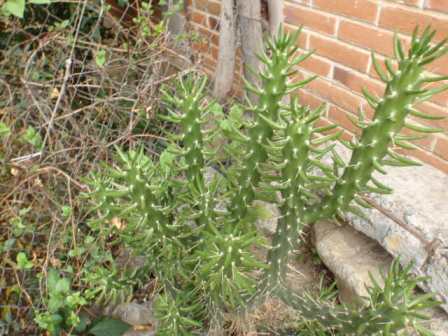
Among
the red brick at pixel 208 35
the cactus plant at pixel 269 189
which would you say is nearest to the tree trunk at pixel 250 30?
the red brick at pixel 208 35

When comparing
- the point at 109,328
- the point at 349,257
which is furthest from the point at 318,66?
the point at 109,328

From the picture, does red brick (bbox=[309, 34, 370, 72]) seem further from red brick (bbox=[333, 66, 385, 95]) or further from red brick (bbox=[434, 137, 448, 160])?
red brick (bbox=[434, 137, 448, 160])

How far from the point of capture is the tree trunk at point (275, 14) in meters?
2.19

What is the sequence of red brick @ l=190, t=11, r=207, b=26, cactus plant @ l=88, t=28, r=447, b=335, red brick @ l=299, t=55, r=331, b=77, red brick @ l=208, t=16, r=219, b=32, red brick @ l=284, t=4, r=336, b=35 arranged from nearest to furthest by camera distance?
cactus plant @ l=88, t=28, r=447, b=335, red brick @ l=284, t=4, r=336, b=35, red brick @ l=299, t=55, r=331, b=77, red brick @ l=208, t=16, r=219, b=32, red brick @ l=190, t=11, r=207, b=26

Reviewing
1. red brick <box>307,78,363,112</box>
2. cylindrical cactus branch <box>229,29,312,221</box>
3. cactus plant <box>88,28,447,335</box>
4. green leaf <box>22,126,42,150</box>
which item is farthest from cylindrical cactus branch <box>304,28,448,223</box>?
green leaf <box>22,126,42,150</box>

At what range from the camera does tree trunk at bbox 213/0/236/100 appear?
7.70 ft

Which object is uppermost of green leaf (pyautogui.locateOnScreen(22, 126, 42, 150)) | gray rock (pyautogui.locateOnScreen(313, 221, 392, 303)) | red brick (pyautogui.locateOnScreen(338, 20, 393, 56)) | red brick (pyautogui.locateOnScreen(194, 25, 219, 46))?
red brick (pyautogui.locateOnScreen(338, 20, 393, 56))

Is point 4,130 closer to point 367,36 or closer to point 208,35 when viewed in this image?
point 208,35

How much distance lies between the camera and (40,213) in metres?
2.03

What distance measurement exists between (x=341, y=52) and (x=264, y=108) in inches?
43.4

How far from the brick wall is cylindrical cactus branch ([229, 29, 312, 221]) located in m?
0.75

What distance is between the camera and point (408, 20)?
1636 mm

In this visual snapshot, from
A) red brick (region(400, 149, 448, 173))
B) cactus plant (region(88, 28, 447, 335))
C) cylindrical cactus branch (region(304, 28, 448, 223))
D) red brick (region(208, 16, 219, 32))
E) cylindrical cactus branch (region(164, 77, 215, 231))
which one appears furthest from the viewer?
red brick (region(208, 16, 219, 32))

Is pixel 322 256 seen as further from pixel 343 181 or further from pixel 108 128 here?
pixel 108 128
